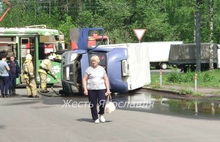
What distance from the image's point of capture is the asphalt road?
963cm

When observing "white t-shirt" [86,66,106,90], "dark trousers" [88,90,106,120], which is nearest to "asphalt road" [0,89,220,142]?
"dark trousers" [88,90,106,120]

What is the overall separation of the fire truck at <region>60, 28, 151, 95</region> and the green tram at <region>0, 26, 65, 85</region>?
163 inches

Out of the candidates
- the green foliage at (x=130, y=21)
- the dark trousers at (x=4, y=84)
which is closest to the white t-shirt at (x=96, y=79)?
the dark trousers at (x=4, y=84)

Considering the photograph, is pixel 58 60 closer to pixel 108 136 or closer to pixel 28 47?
pixel 28 47

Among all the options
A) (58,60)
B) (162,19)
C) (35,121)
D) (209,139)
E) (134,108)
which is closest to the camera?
(209,139)

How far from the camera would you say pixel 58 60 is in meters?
24.5

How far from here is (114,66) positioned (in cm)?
1891

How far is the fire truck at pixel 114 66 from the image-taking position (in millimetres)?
18984

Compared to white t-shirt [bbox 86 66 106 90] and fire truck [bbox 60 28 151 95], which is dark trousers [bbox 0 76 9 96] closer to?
fire truck [bbox 60 28 151 95]

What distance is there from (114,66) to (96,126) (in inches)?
308

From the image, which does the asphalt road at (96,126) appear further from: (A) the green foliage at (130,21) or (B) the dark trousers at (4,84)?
(A) the green foliage at (130,21)

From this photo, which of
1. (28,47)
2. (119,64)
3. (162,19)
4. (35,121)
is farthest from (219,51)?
(35,121)

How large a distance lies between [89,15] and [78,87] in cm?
4919

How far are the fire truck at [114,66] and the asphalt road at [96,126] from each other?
3777mm
